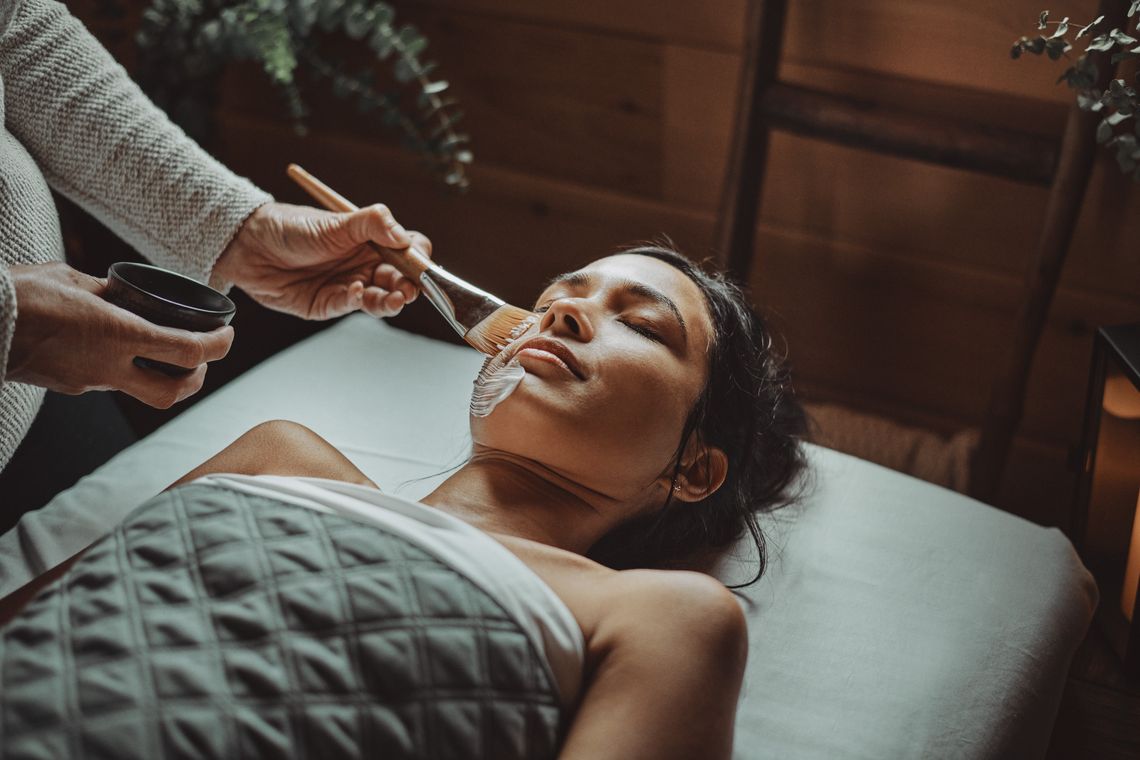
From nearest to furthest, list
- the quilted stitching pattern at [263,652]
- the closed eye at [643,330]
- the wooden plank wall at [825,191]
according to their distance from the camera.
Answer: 1. the quilted stitching pattern at [263,652]
2. the closed eye at [643,330]
3. the wooden plank wall at [825,191]

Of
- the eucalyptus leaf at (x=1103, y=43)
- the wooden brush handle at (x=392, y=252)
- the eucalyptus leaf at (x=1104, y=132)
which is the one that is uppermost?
the eucalyptus leaf at (x=1103, y=43)

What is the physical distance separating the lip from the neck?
0.13 metres

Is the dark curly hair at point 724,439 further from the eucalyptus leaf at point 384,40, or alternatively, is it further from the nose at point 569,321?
the eucalyptus leaf at point 384,40

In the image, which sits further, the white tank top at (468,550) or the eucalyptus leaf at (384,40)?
the eucalyptus leaf at (384,40)

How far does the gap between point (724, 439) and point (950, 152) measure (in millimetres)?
659

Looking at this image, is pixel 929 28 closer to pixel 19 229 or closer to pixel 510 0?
pixel 510 0

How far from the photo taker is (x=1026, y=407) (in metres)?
1.96

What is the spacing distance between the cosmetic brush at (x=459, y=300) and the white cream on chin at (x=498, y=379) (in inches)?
0.7

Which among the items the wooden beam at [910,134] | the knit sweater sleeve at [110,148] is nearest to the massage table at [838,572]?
the knit sweater sleeve at [110,148]

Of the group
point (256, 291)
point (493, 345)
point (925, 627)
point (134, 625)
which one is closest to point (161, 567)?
point (134, 625)

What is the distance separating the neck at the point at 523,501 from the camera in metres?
1.21

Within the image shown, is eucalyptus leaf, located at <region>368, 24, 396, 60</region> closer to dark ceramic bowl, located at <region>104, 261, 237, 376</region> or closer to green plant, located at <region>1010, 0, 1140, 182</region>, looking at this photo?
dark ceramic bowl, located at <region>104, 261, 237, 376</region>

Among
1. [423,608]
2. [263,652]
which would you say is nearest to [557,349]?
[423,608]

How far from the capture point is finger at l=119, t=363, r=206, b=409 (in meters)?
1.03
